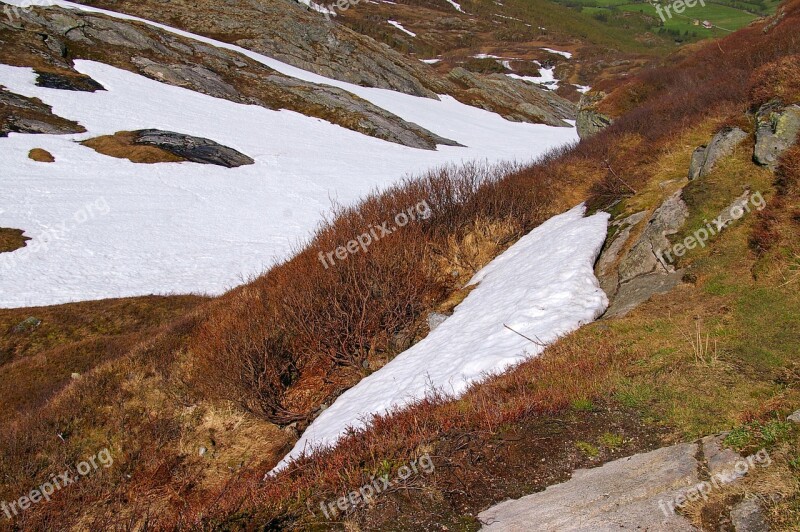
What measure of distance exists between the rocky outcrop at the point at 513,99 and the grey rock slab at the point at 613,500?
7654cm

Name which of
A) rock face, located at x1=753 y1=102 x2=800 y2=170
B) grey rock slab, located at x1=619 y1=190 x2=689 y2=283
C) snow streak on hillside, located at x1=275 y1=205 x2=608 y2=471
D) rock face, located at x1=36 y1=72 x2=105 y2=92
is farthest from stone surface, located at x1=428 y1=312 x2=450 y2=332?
rock face, located at x1=36 y1=72 x2=105 y2=92

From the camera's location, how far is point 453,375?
7512 mm

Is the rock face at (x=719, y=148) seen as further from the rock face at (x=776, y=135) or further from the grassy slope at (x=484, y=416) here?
the rock face at (x=776, y=135)

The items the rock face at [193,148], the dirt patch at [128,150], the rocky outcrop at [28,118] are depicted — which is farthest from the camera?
the rock face at [193,148]

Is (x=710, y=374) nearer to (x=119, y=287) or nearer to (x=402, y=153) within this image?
(x=119, y=287)

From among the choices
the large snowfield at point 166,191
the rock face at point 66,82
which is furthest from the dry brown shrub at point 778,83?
the rock face at point 66,82

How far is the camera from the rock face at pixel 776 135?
28.0 ft

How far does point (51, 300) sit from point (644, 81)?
107 ft

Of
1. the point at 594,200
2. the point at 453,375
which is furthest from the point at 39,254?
the point at 594,200

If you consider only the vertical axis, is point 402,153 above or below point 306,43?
below

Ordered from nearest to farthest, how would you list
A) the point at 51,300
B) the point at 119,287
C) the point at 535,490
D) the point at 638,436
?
the point at 535,490 → the point at 638,436 → the point at 51,300 → the point at 119,287

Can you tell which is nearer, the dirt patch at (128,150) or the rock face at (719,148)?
the rock face at (719,148)

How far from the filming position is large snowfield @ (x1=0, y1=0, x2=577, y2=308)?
846 inches

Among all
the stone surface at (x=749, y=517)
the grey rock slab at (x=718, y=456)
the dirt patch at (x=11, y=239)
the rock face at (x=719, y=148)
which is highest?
the rock face at (x=719, y=148)
